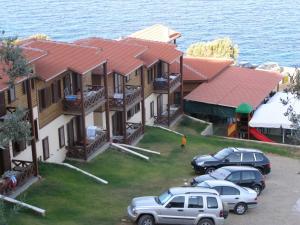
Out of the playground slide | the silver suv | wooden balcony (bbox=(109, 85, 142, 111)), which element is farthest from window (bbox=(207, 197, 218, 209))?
the playground slide

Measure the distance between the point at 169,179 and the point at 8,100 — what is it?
34.0ft

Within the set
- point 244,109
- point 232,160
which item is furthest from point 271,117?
point 232,160

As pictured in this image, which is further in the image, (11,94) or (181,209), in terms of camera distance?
(11,94)

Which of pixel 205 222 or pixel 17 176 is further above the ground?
pixel 17 176

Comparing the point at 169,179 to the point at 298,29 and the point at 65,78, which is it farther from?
the point at 298,29

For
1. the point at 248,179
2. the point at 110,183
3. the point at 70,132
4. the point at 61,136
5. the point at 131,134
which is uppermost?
the point at 61,136

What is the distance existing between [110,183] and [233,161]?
302 inches

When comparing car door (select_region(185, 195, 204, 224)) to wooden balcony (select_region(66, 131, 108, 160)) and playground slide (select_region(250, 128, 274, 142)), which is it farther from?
playground slide (select_region(250, 128, 274, 142))

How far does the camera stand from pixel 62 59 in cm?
3538

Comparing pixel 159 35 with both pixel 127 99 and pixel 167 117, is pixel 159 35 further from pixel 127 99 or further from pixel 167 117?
pixel 127 99

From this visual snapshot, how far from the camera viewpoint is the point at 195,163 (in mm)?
35719

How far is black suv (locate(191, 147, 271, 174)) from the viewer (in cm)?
3538

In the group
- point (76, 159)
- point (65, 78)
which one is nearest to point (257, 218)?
point (76, 159)

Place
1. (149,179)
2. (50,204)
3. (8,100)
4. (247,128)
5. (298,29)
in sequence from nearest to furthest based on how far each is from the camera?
(50,204)
(8,100)
(149,179)
(247,128)
(298,29)
